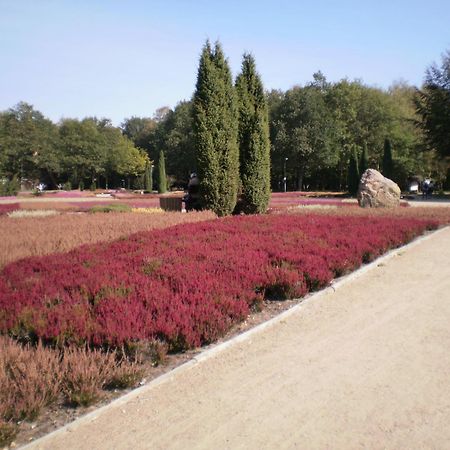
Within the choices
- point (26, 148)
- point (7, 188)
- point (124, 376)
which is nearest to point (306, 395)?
point (124, 376)

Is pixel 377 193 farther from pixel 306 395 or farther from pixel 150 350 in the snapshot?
pixel 306 395

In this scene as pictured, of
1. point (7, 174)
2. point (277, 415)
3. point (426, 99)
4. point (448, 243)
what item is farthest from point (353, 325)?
point (7, 174)

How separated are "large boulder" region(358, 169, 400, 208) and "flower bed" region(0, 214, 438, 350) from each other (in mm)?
11006

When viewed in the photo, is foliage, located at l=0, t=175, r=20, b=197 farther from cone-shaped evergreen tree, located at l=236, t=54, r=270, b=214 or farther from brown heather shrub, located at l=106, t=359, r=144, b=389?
brown heather shrub, located at l=106, t=359, r=144, b=389

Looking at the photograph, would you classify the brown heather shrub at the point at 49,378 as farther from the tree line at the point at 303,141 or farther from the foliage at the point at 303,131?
the foliage at the point at 303,131

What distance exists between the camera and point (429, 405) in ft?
11.5

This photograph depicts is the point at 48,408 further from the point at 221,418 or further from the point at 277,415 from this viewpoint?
the point at 277,415

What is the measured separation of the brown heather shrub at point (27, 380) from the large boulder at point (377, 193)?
1843 centimetres

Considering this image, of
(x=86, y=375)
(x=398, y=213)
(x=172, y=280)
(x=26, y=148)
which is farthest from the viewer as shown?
(x=26, y=148)

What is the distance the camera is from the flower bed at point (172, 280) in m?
4.52

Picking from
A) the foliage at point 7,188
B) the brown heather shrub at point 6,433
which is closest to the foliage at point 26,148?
the foliage at point 7,188

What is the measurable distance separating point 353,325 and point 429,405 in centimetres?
187

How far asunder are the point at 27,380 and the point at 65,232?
285 inches

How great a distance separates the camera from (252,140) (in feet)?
58.0
